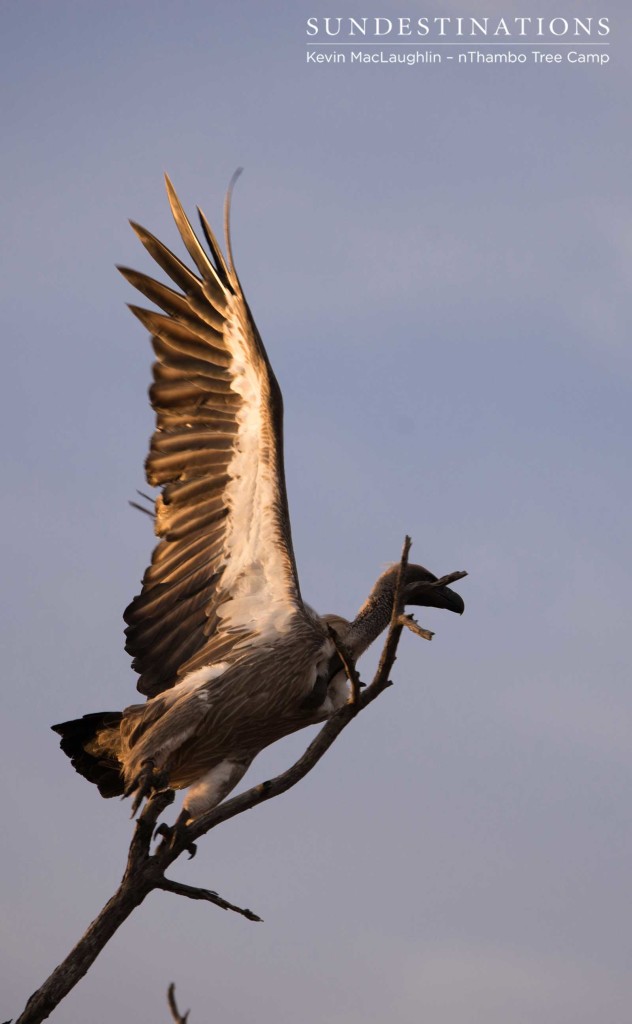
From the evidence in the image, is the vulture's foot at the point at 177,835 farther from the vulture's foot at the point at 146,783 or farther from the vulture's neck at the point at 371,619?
the vulture's neck at the point at 371,619

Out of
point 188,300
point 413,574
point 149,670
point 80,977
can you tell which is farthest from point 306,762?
A: point 188,300

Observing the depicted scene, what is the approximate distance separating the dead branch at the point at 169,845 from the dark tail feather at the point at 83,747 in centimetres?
107

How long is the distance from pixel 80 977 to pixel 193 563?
2449mm

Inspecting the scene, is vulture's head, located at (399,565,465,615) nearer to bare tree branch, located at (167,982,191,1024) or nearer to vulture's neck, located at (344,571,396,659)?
vulture's neck, located at (344,571,396,659)

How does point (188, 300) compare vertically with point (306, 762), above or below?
above

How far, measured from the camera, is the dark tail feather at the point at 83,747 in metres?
7.40

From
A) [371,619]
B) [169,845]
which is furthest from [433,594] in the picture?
[169,845]

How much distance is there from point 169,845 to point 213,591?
1.73 meters

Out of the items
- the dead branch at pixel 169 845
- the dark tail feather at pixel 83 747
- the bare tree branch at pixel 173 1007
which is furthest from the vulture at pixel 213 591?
the bare tree branch at pixel 173 1007

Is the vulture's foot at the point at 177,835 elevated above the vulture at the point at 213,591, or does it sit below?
below

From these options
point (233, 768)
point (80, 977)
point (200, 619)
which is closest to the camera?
point (80, 977)

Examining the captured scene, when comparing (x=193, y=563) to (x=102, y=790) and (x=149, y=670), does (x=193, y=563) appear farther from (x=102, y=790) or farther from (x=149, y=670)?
(x=102, y=790)

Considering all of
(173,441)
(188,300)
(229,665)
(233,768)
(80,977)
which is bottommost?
(80,977)

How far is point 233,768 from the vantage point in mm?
7113
